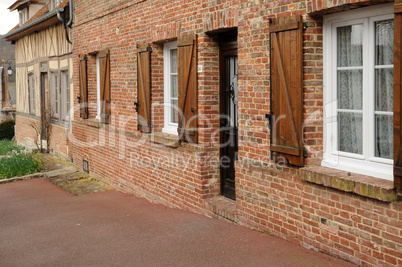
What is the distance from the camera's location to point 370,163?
4434 millimetres

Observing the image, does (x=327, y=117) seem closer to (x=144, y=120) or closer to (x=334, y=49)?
(x=334, y=49)

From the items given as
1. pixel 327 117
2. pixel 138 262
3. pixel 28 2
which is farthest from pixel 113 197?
pixel 28 2

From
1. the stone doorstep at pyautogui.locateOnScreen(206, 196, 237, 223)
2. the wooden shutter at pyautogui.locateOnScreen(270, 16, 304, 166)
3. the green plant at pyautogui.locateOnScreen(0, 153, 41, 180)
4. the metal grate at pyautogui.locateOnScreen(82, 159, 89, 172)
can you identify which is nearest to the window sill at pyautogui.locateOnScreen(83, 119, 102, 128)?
the metal grate at pyautogui.locateOnScreen(82, 159, 89, 172)

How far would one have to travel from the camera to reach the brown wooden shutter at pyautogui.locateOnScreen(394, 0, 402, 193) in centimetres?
378

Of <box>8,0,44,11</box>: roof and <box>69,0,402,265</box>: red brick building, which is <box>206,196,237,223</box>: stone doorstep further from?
<box>8,0,44,11</box>: roof

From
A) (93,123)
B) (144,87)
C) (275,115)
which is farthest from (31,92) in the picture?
(275,115)

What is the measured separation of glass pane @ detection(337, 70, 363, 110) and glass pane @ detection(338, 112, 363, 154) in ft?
0.32

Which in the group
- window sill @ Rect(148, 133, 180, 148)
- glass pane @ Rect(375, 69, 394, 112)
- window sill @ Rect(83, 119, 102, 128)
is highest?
glass pane @ Rect(375, 69, 394, 112)

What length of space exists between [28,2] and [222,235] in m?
16.5

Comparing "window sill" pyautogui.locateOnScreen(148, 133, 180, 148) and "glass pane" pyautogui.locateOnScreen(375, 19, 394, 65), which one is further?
"window sill" pyautogui.locateOnScreen(148, 133, 180, 148)

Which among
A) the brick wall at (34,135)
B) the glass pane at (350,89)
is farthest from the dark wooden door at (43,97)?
the glass pane at (350,89)

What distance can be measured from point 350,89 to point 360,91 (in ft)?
0.41

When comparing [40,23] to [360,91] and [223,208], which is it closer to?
[223,208]

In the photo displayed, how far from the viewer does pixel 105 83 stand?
32.7 ft
